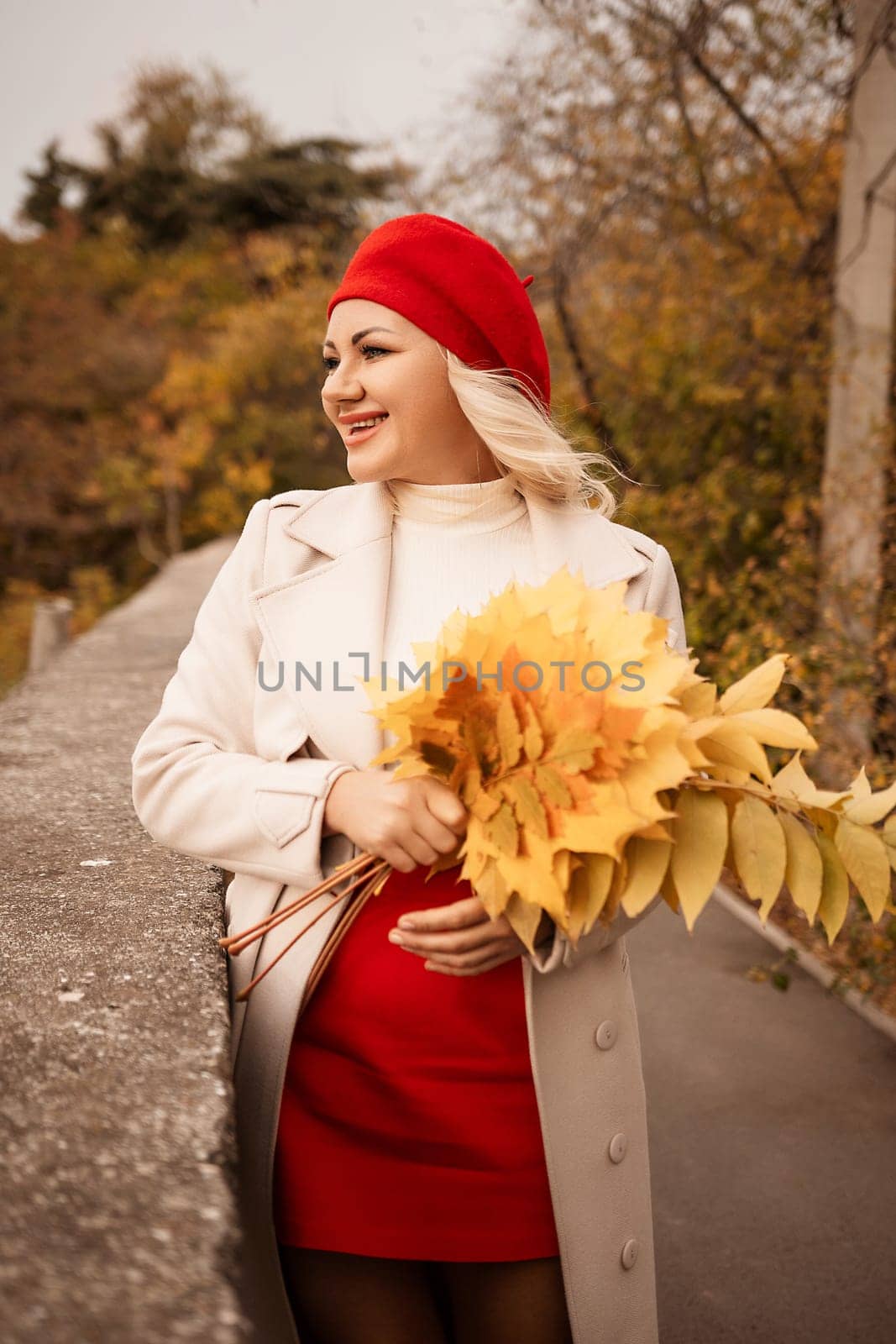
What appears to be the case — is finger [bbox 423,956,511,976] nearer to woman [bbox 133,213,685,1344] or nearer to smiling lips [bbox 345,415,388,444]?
woman [bbox 133,213,685,1344]

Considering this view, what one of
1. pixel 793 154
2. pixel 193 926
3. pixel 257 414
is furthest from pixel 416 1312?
pixel 257 414

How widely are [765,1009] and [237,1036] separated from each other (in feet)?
10.1

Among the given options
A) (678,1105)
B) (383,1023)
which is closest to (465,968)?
(383,1023)

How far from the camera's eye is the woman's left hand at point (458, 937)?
1432 mm

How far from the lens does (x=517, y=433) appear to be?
183 cm

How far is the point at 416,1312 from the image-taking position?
5.26ft

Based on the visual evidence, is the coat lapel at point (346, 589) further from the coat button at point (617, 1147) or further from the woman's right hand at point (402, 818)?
the coat button at point (617, 1147)

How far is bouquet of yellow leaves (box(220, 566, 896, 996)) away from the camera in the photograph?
1193mm

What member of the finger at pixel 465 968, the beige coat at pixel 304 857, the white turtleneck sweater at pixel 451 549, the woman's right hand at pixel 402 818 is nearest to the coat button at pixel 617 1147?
the beige coat at pixel 304 857

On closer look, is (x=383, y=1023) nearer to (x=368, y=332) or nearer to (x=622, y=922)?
(x=622, y=922)

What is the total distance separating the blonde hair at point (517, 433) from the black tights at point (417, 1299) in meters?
1.31

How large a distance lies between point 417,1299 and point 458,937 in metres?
0.64

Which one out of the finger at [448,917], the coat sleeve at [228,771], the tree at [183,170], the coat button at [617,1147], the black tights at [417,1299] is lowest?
the black tights at [417,1299]

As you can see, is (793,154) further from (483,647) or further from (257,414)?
(257,414)
